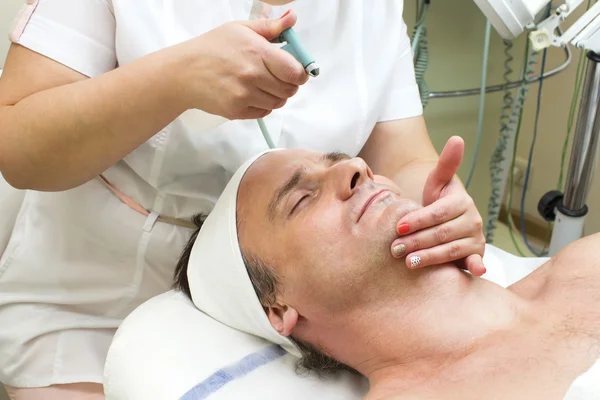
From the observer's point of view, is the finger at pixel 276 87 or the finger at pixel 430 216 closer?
the finger at pixel 276 87

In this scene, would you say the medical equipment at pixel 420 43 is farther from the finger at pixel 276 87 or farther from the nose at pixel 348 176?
the finger at pixel 276 87

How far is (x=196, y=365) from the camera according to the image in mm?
990

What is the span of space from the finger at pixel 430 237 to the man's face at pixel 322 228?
1.0 inches

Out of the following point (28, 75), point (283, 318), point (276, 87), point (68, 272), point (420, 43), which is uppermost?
point (276, 87)

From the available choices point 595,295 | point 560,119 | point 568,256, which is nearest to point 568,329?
point 595,295

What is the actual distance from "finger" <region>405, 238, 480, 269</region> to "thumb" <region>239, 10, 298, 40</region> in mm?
408

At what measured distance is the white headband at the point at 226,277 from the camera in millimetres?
1064

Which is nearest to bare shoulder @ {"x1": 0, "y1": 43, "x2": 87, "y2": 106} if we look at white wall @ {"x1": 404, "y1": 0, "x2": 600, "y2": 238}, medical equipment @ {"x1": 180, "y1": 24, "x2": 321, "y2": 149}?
medical equipment @ {"x1": 180, "y1": 24, "x2": 321, "y2": 149}

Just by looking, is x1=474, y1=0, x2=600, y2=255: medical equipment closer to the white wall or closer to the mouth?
the mouth

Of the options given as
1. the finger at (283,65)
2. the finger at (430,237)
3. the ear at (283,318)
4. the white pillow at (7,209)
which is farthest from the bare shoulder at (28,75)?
the finger at (430,237)

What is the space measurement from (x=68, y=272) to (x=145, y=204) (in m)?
0.23

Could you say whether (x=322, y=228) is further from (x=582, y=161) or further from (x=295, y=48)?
(x=582, y=161)

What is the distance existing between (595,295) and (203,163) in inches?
30.8

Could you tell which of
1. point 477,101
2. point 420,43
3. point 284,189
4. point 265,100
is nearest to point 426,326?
point 284,189
